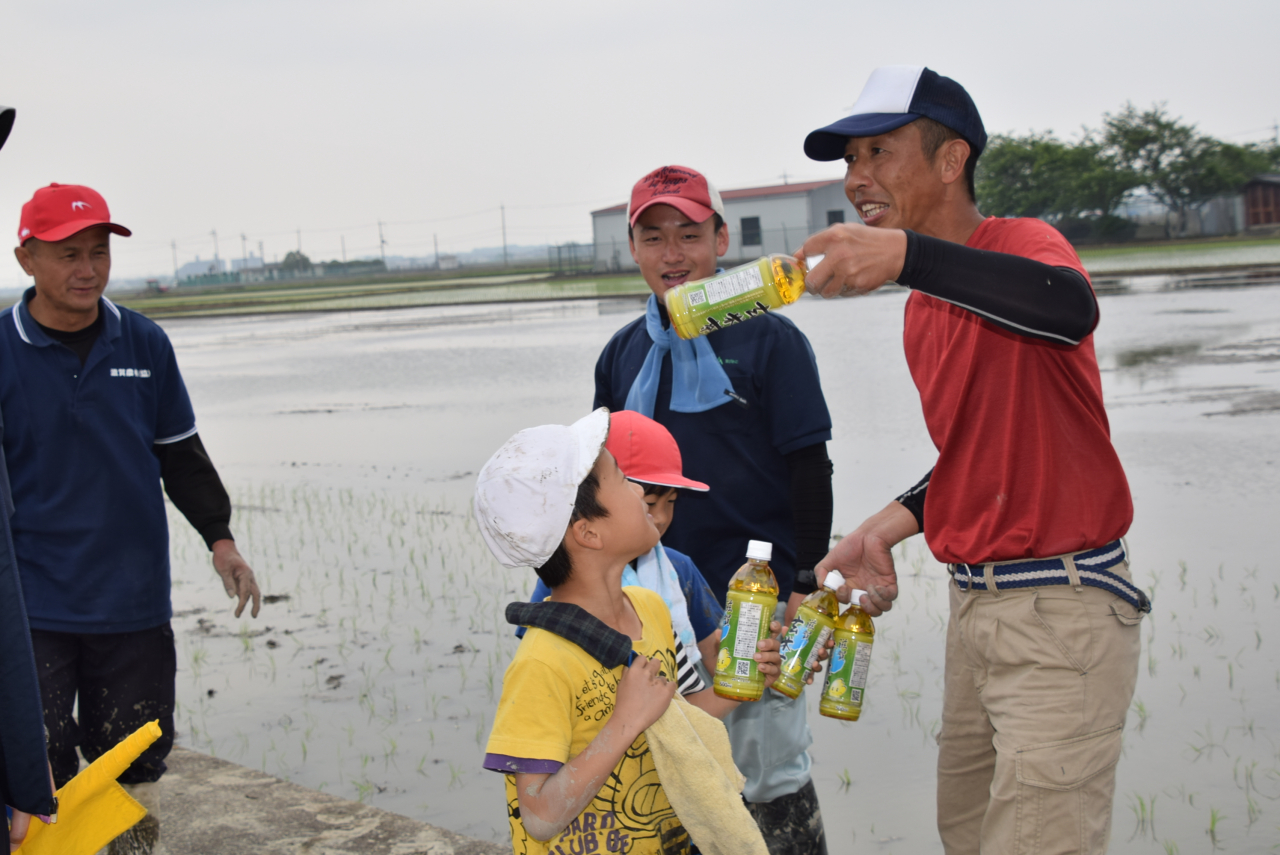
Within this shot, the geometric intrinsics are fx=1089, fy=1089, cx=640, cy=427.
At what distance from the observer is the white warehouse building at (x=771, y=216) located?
53.0 metres

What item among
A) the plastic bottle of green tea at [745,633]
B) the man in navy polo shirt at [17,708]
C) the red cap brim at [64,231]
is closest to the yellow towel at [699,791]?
the plastic bottle of green tea at [745,633]

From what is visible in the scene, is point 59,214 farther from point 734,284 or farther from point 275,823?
point 734,284

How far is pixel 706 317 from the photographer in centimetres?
246

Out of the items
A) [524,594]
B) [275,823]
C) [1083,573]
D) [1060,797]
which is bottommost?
[524,594]

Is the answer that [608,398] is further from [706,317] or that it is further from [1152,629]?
[1152,629]

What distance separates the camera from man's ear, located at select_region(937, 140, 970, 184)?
2508 mm

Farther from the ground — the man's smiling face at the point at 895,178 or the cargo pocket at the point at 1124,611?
the man's smiling face at the point at 895,178

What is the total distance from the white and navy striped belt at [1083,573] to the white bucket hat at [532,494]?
0.97 m

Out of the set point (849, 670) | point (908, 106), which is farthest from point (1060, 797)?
point (908, 106)

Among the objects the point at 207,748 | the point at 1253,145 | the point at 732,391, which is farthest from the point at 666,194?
the point at 1253,145

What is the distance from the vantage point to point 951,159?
2518mm

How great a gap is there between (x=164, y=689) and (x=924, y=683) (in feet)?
10.8

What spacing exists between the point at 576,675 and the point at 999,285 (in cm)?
108

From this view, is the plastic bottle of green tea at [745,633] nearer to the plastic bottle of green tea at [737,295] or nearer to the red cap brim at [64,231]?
the plastic bottle of green tea at [737,295]
